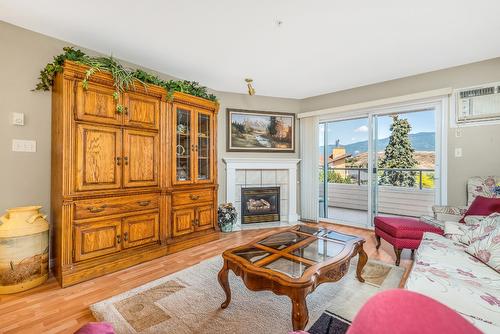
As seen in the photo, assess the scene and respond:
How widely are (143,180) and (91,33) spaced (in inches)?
64.3

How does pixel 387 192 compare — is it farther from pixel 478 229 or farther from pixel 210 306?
pixel 210 306

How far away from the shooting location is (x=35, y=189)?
240 centimetres

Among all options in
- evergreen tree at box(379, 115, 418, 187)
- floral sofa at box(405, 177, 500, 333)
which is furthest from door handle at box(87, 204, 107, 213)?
evergreen tree at box(379, 115, 418, 187)

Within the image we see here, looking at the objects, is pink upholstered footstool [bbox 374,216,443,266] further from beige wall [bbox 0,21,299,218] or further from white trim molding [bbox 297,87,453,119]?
beige wall [bbox 0,21,299,218]

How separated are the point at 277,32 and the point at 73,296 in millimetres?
3105

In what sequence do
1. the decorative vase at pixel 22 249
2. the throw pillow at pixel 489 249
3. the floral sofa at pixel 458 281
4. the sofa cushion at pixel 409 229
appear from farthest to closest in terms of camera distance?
1. the sofa cushion at pixel 409 229
2. the decorative vase at pixel 22 249
3. the throw pillow at pixel 489 249
4. the floral sofa at pixel 458 281

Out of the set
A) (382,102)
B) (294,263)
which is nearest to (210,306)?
(294,263)

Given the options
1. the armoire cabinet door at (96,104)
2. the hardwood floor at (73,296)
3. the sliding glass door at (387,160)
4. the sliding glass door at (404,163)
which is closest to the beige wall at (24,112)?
the armoire cabinet door at (96,104)

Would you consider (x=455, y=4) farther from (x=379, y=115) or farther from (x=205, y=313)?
(x=205, y=313)

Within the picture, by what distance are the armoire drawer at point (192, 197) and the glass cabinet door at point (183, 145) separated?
7.8 inches

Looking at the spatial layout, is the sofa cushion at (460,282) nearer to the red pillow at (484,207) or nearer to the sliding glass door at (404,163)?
the red pillow at (484,207)

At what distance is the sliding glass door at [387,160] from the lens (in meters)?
3.70

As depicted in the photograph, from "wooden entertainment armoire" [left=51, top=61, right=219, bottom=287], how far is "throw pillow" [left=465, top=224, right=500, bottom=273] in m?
2.85

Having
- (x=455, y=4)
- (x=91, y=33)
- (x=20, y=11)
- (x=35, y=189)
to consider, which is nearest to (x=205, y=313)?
(x=35, y=189)
